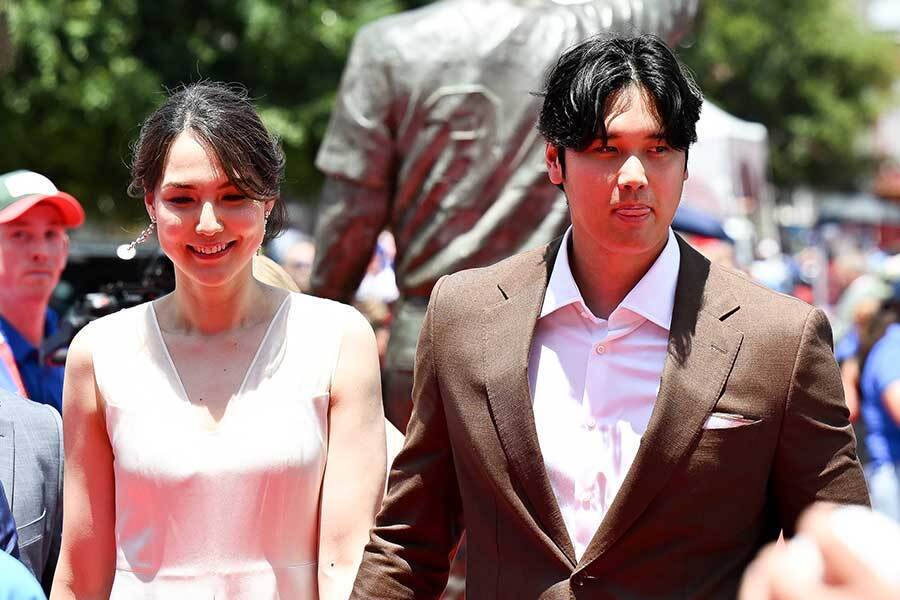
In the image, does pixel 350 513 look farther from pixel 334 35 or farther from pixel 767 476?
pixel 334 35

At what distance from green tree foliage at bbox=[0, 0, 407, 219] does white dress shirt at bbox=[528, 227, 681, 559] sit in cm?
1132

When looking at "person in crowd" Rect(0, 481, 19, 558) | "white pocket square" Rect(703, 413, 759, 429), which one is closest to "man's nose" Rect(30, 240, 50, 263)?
"person in crowd" Rect(0, 481, 19, 558)

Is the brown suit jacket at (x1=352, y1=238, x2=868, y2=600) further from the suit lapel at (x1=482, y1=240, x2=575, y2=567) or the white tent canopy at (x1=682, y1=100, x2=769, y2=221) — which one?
the white tent canopy at (x1=682, y1=100, x2=769, y2=221)

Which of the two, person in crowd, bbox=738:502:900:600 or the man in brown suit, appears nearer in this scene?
person in crowd, bbox=738:502:900:600

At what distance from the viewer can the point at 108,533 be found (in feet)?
9.03

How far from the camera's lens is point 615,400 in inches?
97.2

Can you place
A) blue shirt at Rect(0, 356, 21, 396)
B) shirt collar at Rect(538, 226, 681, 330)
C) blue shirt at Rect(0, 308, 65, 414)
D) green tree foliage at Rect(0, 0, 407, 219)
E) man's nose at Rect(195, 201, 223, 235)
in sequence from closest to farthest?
shirt collar at Rect(538, 226, 681, 330)
man's nose at Rect(195, 201, 223, 235)
blue shirt at Rect(0, 356, 21, 396)
blue shirt at Rect(0, 308, 65, 414)
green tree foliage at Rect(0, 0, 407, 219)

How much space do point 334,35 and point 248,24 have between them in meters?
0.92

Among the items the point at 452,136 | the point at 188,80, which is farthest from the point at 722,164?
the point at 452,136

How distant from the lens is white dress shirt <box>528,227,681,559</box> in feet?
8.04

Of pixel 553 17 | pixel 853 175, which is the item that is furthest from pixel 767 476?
pixel 853 175

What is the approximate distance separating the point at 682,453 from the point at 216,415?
3.05 ft

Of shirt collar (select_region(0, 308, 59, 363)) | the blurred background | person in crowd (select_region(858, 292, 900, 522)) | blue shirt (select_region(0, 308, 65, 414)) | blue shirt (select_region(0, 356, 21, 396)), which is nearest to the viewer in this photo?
blue shirt (select_region(0, 356, 21, 396))

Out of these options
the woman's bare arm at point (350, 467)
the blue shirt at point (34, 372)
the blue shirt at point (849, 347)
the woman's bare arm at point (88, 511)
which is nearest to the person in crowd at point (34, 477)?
the woman's bare arm at point (88, 511)
